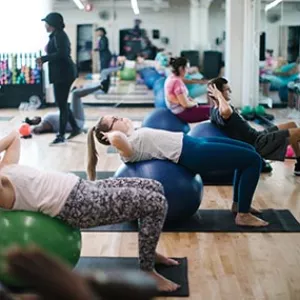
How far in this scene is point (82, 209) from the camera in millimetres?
2816

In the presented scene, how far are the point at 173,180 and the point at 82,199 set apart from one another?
1.10m

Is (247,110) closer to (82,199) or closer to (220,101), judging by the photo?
(220,101)

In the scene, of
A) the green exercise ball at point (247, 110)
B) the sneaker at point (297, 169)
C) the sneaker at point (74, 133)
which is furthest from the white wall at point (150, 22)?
the sneaker at point (297, 169)

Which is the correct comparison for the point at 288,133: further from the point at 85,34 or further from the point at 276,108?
the point at 85,34

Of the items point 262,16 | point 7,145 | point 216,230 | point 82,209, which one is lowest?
point 216,230

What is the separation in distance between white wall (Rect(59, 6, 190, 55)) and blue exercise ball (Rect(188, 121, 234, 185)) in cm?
602

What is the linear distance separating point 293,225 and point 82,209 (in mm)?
1796

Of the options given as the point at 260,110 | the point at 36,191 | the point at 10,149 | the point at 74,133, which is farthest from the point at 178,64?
the point at 36,191

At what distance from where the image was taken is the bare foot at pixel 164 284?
2982 millimetres

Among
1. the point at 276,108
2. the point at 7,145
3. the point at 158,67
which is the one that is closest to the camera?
the point at 7,145

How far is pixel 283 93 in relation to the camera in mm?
7676

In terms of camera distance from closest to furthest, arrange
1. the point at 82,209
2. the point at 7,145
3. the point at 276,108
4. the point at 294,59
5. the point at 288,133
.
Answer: the point at 82,209 < the point at 7,145 < the point at 288,133 < the point at 294,59 < the point at 276,108

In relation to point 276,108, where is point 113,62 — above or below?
above

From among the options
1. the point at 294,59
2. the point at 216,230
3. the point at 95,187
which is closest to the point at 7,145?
the point at 95,187
